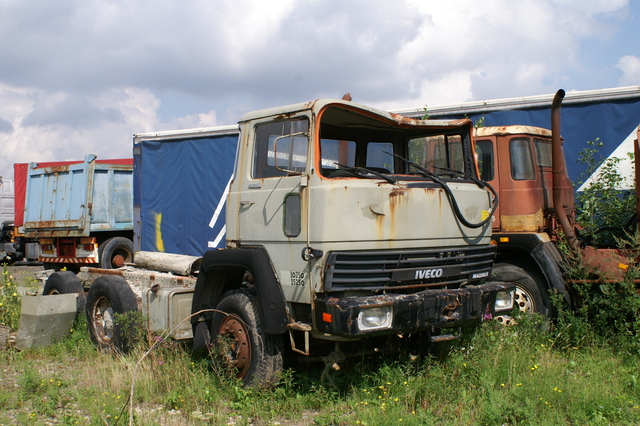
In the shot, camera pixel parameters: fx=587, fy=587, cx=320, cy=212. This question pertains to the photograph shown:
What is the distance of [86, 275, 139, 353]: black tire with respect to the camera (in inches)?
250

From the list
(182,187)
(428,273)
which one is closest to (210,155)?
(182,187)

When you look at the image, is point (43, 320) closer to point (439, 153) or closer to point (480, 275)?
point (439, 153)

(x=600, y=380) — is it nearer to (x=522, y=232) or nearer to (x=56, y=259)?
(x=522, y=232)

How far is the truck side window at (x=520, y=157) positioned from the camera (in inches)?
268

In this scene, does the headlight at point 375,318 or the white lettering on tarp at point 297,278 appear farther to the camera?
the white lettering on tarp at point 297,278

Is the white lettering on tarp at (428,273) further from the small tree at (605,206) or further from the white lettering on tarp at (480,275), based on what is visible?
the small tree at (605,206)

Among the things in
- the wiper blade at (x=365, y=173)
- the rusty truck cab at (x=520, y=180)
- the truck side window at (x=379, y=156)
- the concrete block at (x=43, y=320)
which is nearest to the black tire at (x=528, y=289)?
the rusty truck cab at (x=520, y=180)

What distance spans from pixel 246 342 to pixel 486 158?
146 inches

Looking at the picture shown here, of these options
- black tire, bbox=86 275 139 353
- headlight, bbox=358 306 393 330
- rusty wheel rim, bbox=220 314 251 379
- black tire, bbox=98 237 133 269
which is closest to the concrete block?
black tire, bbox=86 275 139 353

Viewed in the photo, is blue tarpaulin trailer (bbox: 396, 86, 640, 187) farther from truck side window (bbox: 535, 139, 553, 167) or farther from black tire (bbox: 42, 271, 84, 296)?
black tire (bbox: 42, 271, 84, 296)

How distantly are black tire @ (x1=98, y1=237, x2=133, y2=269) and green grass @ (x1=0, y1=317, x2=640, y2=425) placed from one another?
7384mm

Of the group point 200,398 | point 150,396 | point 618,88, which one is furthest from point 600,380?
point 618,88

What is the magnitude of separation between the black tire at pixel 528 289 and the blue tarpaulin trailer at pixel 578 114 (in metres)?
2.06

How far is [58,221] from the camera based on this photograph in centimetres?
1358
